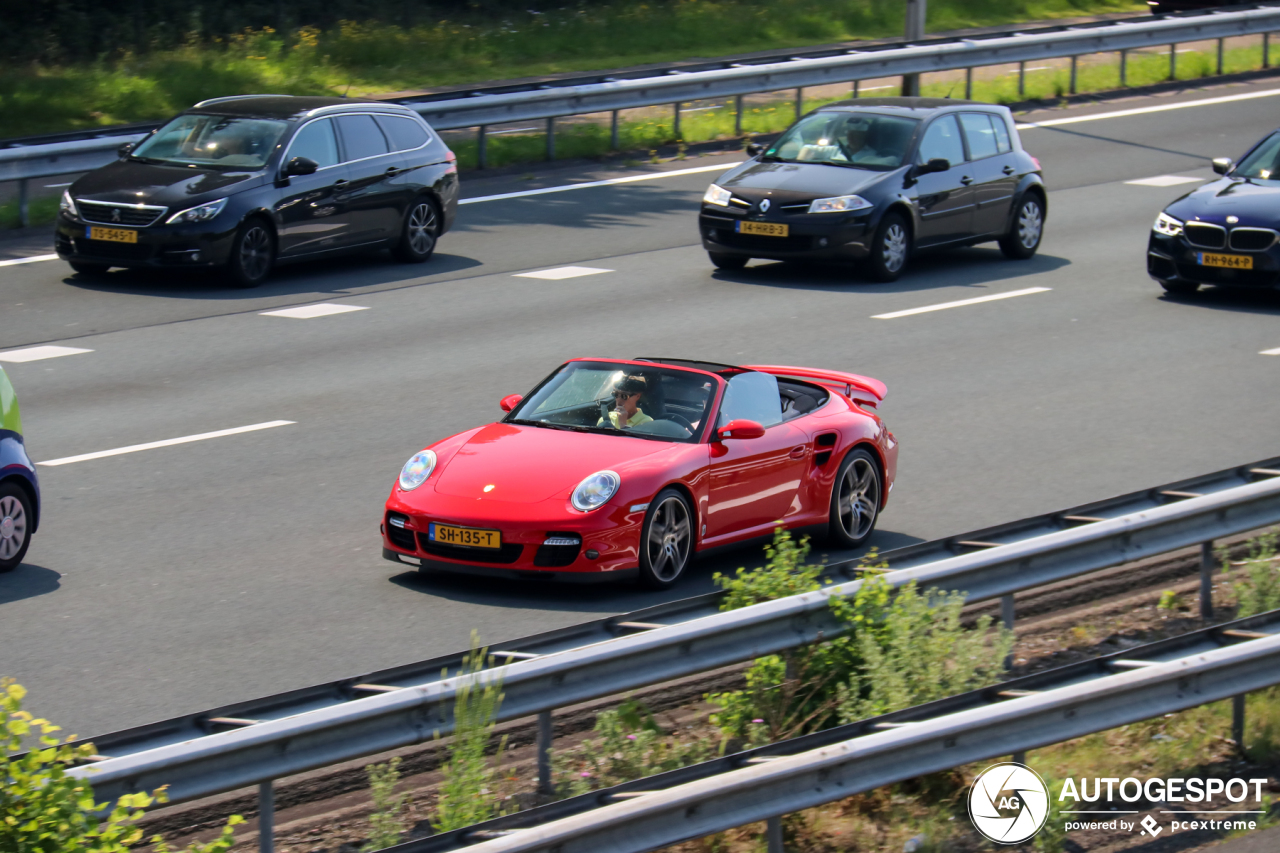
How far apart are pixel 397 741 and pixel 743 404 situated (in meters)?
4.95

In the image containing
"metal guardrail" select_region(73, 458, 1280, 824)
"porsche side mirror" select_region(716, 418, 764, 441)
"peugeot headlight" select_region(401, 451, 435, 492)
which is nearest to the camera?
"metal guardrail" select_region(73, 458, 1280, 824)

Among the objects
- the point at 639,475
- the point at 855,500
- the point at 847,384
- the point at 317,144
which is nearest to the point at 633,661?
the point at 639,475

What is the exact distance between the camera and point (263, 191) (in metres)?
18.2

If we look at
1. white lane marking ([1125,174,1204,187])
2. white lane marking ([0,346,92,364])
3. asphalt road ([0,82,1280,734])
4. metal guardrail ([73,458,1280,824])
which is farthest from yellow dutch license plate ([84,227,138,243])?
white lane marking ([1125,174,1204,187])

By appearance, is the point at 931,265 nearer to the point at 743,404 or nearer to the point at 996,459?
the point at 996,459

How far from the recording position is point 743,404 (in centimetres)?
1091

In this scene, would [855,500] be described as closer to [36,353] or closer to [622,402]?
[622,402]

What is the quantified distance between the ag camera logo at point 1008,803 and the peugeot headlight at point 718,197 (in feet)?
41.7

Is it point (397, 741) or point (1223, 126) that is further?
point (1223, 126)

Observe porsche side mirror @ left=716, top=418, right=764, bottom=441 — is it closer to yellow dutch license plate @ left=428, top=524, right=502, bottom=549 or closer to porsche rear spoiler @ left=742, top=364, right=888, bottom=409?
porsche rear spoiler @ left=742, top=364, right=888, bottom=409

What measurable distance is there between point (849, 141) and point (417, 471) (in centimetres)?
1065

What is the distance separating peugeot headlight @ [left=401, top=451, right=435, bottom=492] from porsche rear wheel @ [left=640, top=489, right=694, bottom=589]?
126cm

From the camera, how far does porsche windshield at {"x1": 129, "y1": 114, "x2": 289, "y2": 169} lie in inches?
733

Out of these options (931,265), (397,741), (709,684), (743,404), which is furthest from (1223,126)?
(397,741)
